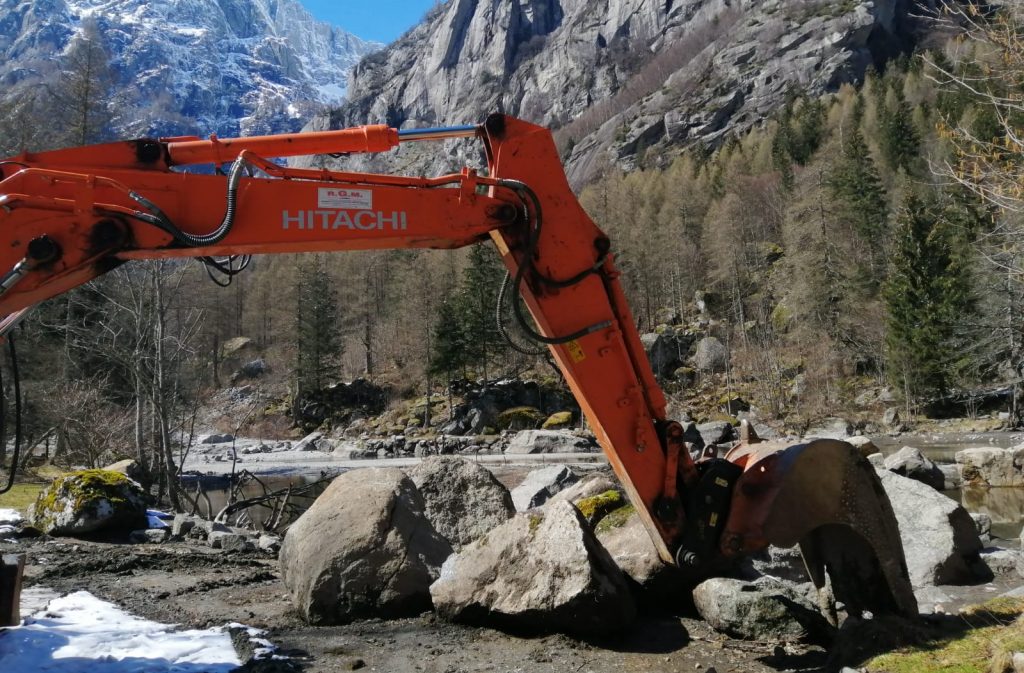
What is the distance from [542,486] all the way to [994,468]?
1194 centimetres

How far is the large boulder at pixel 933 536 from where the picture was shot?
7.90 meters

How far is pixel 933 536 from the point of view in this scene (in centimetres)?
816

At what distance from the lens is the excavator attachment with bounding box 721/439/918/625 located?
4.77 metres

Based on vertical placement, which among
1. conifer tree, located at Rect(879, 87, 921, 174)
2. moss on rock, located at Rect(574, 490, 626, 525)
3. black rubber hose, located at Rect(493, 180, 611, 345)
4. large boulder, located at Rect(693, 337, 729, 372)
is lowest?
moss on rock, located at Rect(574, 490, 626, 525)

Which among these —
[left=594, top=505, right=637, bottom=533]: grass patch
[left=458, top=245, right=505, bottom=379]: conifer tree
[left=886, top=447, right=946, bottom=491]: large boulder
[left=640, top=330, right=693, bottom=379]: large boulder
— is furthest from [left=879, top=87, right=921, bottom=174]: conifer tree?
[left=594, top=505, right=637, bottom=533]: grass patch

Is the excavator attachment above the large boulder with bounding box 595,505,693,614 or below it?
above

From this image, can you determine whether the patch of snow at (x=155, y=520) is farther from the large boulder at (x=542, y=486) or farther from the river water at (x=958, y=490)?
the large boulder at (x=542, y=486)

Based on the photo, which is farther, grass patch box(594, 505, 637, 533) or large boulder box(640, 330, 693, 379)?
large boulder box(640, 330, 693, 379)

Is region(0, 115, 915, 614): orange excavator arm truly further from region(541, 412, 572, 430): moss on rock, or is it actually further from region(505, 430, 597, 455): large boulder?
region(541, 412, 572, 430): moss on rock

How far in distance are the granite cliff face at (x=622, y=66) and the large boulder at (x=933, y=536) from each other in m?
94.2

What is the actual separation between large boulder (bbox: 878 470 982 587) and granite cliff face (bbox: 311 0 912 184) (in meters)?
94.2

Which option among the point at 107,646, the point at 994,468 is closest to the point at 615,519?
the point at 107,646

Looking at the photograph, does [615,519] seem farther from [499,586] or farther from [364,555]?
[364,555]

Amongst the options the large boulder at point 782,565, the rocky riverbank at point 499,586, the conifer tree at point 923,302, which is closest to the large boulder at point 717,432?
the conifer tree at point 923,302
